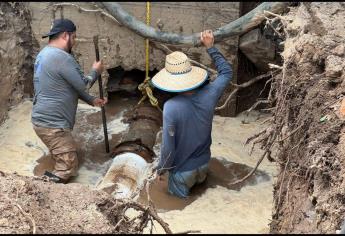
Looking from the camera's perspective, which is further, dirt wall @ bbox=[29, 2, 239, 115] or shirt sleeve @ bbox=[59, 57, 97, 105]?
dirt wall @ bbox=[29, 2, 239, 115]

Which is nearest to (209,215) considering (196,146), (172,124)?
(196,146)

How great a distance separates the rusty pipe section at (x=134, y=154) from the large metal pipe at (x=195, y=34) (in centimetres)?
108

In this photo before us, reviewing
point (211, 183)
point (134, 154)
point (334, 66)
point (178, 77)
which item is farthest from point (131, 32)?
point (334, 66)

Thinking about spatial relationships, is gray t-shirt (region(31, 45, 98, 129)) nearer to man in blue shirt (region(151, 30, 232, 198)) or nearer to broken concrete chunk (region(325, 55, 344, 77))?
man in blue shirt (region(151, 30, 232, 198))

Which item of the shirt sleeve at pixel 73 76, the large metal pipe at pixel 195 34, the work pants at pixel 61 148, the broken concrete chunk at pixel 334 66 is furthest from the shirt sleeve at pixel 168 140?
the large metal pipe at pixel 195 34

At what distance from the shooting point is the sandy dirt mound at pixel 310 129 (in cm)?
315

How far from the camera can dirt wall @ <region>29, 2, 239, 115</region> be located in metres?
6.91

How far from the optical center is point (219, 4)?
6832 mm

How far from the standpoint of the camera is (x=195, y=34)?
6.75 metres

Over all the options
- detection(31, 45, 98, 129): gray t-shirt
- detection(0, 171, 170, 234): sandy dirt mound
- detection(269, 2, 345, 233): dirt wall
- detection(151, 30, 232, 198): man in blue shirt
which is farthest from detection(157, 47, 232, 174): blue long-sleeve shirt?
detection(0, 171, 170, 234): sandy dirt mound

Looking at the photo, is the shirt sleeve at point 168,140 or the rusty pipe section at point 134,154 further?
the rusty pipe section at point 134,154

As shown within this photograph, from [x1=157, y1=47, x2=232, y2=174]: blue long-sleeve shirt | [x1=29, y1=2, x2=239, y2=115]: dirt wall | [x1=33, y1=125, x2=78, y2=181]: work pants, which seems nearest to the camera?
[x1=157, y1=47, x2=232, y2=174]: blue long-sleeve shirt

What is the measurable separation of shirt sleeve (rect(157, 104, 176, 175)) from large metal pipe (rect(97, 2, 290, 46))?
183 cm

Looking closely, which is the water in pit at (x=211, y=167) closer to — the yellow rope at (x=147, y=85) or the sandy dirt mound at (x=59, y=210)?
the yellow rope at (x=147, y=85)
